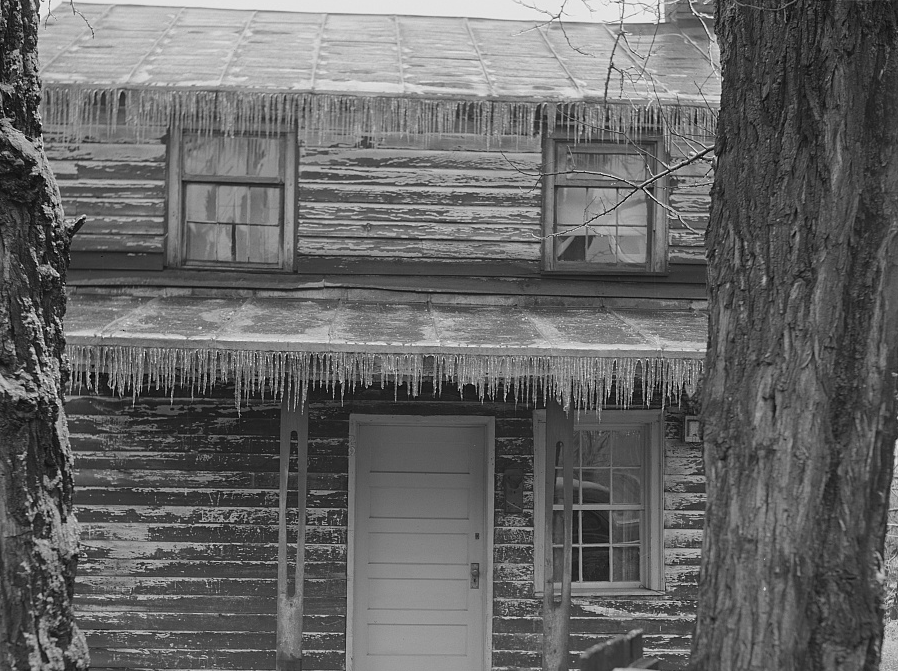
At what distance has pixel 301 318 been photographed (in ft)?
22.9

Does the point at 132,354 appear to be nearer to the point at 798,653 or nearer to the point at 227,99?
the point at 227,99

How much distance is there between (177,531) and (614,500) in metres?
3.74

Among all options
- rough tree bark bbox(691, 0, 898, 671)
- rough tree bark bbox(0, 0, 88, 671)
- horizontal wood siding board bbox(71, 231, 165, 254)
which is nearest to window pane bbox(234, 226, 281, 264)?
horizontal wood siding board bbox(71, 231, 165, 254)

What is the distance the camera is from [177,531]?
7.86 meters

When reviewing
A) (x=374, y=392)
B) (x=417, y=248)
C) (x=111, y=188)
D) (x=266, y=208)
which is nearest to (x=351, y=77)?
(x=266, y=208)

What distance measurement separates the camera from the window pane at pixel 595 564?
8.17 m

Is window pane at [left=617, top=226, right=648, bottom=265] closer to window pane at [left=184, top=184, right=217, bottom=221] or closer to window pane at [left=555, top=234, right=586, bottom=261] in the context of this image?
window pane at [left=555, top=234, right=586, bottom=261]

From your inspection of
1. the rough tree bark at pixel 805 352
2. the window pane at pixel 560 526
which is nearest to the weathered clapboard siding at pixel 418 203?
the window pane at pixel 560 526

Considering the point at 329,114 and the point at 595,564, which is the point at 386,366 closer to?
the point at 329,114

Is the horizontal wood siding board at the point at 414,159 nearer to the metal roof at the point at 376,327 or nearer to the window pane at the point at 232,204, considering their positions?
the window pane at the point at 232,204

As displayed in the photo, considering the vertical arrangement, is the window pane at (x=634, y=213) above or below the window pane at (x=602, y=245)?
above

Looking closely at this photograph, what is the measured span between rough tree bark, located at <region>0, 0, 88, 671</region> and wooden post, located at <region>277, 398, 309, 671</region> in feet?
10.8

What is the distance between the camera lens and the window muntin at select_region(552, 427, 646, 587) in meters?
8.20

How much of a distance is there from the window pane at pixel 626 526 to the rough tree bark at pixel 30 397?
5.66m
